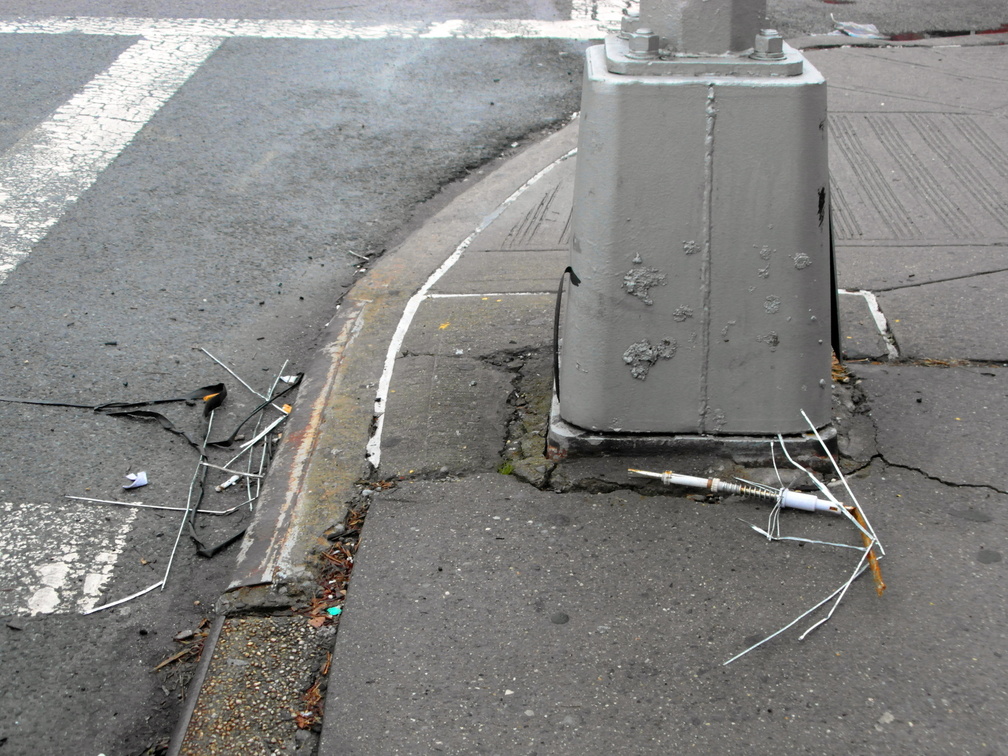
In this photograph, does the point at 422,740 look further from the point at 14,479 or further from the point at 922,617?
the point at 14,479

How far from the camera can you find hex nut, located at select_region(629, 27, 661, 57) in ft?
9.14

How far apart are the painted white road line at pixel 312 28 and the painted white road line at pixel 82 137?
43 centimetres

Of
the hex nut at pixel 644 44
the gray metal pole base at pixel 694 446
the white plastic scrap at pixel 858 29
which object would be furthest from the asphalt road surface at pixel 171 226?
the hex nut at pixel 644 44

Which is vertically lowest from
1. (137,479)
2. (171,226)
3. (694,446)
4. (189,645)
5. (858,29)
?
(189,645)

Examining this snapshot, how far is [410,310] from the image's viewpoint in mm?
4543

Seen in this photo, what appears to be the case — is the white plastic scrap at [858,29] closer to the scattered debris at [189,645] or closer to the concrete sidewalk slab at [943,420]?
the concrete sidewalk slab at [943,420]

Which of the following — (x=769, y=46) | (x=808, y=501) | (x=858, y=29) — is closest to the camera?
(x=769, y=46)

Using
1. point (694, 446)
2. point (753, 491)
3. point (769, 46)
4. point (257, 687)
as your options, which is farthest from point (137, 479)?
point (769, 46)

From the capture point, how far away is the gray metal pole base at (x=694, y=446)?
3166mm

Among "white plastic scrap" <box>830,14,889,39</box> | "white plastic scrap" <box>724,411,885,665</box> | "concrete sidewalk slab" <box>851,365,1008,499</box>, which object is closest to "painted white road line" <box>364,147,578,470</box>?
"white plastic scrap" <box>724,411,885,665</box>

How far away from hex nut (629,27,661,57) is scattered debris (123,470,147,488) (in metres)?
2.40

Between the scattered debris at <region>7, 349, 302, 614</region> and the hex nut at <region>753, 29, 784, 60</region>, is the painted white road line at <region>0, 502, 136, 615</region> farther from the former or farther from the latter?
the hex nut at <region>753, 29, 784, 60</region>

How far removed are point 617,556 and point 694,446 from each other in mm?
533

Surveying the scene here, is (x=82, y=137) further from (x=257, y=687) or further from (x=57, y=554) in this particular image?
(x=257, y=687)
